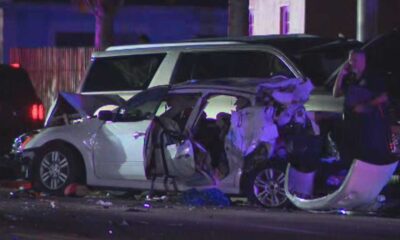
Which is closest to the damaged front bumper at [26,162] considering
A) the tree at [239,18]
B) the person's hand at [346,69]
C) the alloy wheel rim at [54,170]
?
the alloy wheel rim at [54,170]

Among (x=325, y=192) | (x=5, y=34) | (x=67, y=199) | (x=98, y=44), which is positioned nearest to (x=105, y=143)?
(x=67, y=199)

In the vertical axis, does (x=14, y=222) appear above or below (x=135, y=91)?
below

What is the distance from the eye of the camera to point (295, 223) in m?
8.70

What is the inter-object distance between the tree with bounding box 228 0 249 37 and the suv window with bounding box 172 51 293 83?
12.6 ft

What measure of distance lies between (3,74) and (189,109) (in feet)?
17.4

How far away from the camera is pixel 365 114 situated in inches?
356

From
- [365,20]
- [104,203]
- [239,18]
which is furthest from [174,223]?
[239,18]

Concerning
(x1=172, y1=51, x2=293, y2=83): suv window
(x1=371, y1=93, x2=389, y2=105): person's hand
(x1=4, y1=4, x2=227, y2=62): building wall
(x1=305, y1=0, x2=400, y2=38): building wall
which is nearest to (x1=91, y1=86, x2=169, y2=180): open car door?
(x1=172, y1=51, x2=293, y2=83): suv window

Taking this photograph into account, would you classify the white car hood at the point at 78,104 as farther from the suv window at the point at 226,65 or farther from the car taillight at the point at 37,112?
the car taillight at the point at 37,112

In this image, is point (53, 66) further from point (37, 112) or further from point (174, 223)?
point (174, 223)

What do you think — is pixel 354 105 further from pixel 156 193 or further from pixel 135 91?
pixel 135 91

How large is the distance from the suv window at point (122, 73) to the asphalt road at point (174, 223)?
8.15 ft

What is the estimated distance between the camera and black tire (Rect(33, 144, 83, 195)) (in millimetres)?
11156

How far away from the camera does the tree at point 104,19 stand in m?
19.7
